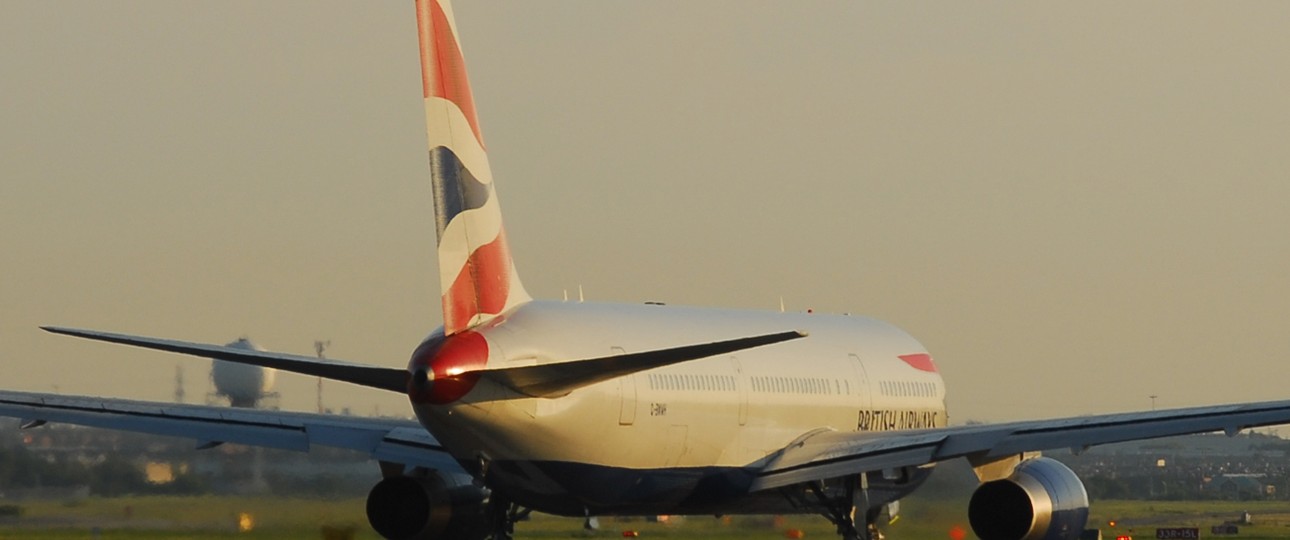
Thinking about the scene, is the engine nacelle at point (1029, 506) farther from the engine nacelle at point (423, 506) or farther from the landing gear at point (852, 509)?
the engine nacelle at point (423, 506)

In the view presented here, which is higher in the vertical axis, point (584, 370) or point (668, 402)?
point (584, 370)

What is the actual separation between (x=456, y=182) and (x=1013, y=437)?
8.63 metres

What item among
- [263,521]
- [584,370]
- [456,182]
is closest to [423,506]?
[584,370]

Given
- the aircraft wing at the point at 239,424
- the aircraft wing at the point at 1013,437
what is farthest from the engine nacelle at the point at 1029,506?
the aircraft wing at the point at 239,424

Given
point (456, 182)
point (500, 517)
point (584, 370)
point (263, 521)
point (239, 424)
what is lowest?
point (500, 517)

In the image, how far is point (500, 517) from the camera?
3006 cm

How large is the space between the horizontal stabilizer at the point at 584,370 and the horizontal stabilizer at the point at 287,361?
111 centimetres

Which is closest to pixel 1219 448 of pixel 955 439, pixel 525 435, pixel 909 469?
pixel 909 469

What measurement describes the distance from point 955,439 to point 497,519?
6133 mm

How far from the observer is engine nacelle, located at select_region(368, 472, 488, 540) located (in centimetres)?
2988

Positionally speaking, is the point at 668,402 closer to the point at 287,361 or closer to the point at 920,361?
the point at 287,361

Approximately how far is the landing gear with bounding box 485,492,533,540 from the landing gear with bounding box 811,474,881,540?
13.9 ft

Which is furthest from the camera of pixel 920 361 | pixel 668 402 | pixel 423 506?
pixel 920 361

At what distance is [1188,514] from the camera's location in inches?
2142
